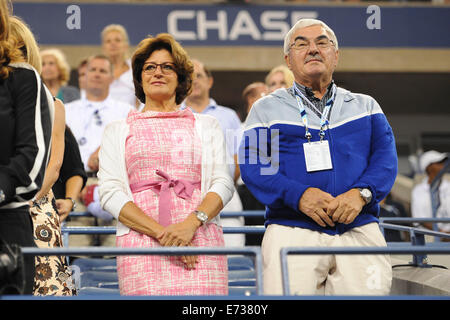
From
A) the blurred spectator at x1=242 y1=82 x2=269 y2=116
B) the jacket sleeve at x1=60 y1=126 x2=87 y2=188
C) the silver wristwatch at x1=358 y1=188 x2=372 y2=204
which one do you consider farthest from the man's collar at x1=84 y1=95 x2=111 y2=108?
the silver wristwatch at x1=358 y1=188 x2=372 y2=204

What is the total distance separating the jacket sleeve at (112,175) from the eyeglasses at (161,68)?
1.09ft

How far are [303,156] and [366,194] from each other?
333mm

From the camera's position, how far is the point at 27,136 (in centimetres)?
282

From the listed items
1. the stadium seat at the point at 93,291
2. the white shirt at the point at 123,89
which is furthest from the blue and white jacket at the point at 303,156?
the white shirt at the point at 123,89

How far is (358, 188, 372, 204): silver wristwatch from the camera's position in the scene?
11.5ft

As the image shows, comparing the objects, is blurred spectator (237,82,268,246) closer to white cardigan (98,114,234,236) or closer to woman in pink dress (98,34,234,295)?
woman in pink dress (98,34,234,295)

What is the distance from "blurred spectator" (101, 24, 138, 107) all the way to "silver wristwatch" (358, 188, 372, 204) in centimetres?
450

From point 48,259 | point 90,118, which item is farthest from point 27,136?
point 90,118

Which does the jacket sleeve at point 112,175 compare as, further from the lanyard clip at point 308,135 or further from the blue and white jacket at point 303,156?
the lanyard clip at point 308,135

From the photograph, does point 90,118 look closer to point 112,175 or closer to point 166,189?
point 112,175

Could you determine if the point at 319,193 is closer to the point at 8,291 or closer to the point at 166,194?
the point at 166,194

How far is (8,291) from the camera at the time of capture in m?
2.69

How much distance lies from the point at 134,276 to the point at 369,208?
1.11 metres

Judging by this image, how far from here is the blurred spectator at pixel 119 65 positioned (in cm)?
771
